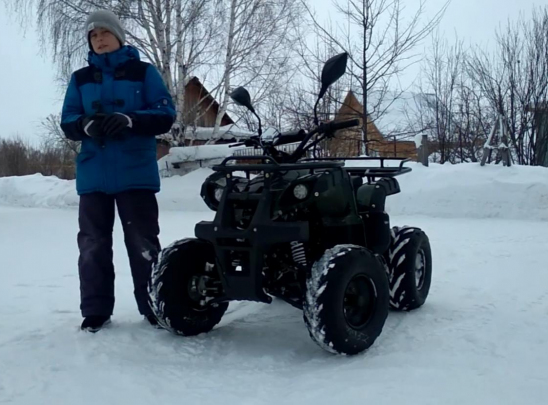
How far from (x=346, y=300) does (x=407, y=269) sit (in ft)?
3.24

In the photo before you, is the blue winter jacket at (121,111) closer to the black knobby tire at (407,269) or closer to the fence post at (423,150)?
the black knobby tire at (407,269)

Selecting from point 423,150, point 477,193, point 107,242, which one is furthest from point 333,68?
point 423,150

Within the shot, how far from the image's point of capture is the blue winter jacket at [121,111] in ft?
12.6

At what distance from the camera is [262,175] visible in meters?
3.64

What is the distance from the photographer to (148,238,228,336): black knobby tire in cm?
358

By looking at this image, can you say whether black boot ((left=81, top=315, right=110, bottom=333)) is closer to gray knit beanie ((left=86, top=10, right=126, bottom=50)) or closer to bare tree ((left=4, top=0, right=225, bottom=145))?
gray knit beanie ((left=86, top=10, right=126, bottom=50))

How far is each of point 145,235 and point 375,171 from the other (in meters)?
1.55

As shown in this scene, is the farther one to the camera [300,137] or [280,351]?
[300,137]

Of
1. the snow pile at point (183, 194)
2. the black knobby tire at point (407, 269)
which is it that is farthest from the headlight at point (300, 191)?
the snow pile at point (183, 194)

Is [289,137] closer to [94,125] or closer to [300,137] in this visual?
[300,137]

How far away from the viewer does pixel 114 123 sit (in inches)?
145

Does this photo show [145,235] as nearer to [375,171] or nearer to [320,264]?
[320,264]

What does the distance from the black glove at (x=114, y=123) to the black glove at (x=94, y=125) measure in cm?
3

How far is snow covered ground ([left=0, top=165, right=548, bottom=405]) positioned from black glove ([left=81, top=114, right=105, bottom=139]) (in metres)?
1.13
